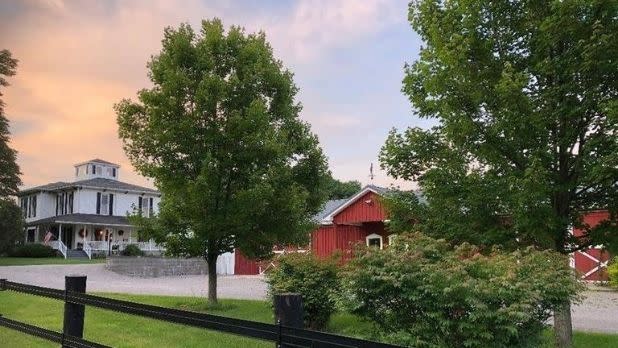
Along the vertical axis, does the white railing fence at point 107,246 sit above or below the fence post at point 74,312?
above

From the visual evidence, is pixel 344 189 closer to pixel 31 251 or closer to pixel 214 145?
pixel 31 251

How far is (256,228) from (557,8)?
9.83m

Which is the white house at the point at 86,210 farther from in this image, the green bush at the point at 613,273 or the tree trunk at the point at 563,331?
the tree trunk at the point at 563,331

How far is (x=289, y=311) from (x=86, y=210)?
163 feet

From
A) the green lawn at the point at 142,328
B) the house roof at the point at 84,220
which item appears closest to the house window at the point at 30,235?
the house roof at the point at 84,220

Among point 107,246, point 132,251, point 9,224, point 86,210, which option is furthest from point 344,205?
point 86,210

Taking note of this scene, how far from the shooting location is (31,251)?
133 ft

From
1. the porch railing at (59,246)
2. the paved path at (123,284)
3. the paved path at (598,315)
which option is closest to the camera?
the paved path at (598,315)

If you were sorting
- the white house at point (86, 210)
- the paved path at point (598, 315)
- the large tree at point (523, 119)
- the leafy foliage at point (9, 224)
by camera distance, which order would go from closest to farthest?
the large tree at point (523, 119) < the paved path at point (598, 315) < the leafy foliage at point (9, 224) < the white house at point (86, 210)

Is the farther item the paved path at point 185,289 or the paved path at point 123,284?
the paved path at point 123,284

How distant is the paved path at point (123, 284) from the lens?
2058cm

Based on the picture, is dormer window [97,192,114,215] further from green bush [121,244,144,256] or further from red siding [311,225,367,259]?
red siding [311,225,367,259]

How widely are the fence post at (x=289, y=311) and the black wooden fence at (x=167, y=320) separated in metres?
0.04

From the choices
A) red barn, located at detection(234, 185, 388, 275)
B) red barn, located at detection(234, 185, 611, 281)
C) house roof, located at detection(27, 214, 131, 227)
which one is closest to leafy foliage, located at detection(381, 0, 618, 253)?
red barn, located at detection(234, 185, 611, 281)
